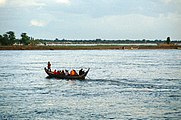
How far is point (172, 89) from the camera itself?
146 feet

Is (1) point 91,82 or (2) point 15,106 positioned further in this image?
→ (1) point 91,82

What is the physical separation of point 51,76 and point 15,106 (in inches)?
974

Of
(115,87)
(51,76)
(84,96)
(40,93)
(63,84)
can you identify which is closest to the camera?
(84,96)

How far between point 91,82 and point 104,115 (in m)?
22.1

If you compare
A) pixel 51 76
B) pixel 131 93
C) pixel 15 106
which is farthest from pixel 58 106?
pixel 51 76

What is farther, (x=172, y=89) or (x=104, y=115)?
(x=172, y=89)

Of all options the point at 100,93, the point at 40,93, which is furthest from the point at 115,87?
the point at 40,93

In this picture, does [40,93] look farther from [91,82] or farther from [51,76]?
[51,76]

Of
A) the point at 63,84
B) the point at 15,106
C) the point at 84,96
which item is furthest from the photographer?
the point at 63,84

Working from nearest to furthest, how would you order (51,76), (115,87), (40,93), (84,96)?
(84,96)
(40,93)
(115,87)
(51,76)

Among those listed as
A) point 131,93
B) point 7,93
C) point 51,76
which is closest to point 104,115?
point 131,93

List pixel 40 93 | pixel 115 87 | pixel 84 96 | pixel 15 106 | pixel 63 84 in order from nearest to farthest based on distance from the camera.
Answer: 1. pixel 15 106
2. pixel 84 96
3. pixel 40 93
4. pixel 115 87
5. pixel 63 84

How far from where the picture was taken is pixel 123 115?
101 ft

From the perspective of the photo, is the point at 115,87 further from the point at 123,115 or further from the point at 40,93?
the point at 123,115
